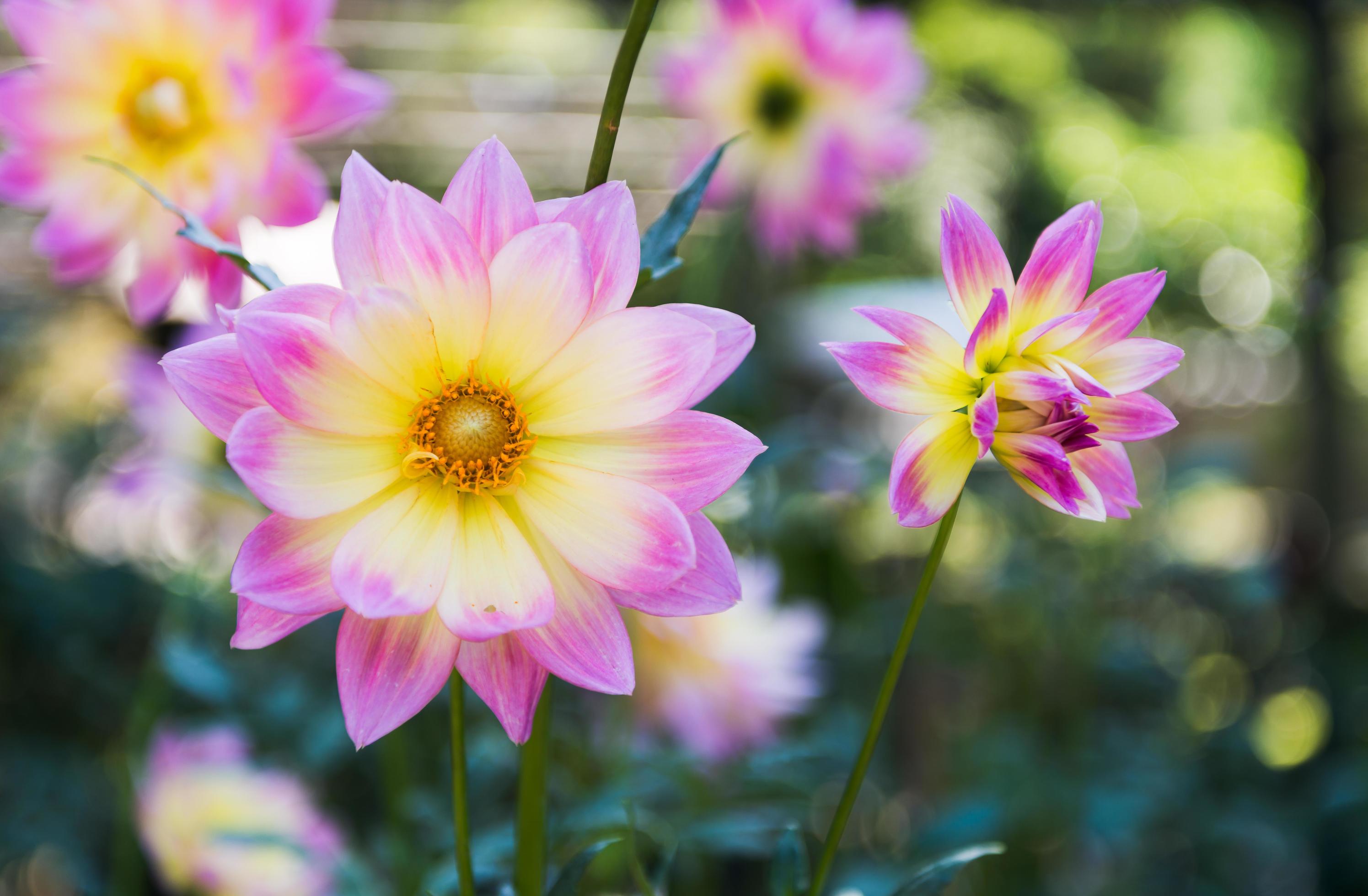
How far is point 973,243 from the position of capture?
0.38 m

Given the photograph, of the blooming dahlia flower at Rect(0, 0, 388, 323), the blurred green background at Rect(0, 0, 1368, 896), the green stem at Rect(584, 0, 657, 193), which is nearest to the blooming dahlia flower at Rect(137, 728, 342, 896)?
the blurred green background at Rect(0, 0, 1368, 896)

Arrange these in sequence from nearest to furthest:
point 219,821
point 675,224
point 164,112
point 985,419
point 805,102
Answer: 1. point 985,419
2. point 675,224
3. point 164,112
4. point 219,821
5. point 805,102

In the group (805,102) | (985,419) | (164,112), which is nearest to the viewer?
(985,419)

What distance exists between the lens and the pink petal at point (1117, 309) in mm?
381

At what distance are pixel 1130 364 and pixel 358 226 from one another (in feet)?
0.98

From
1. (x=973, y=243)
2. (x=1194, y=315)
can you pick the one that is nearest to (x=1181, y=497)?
(x=973, y=243)

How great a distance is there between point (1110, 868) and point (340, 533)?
1.61m

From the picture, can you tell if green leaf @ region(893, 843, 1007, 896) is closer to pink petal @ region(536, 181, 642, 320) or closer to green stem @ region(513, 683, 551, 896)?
green stem @ region(513, 683, 551, 896)

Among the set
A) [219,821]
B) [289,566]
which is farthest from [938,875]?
[219,821]

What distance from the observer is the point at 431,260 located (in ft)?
1.29

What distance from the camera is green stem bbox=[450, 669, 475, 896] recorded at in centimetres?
39

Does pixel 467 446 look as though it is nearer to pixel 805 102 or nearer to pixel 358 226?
pixel 358 226

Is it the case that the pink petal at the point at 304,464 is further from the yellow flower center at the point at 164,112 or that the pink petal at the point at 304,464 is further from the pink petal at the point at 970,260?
the yellow flower center at the point at 164,112

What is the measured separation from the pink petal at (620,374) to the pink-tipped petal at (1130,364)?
0.50 ft
